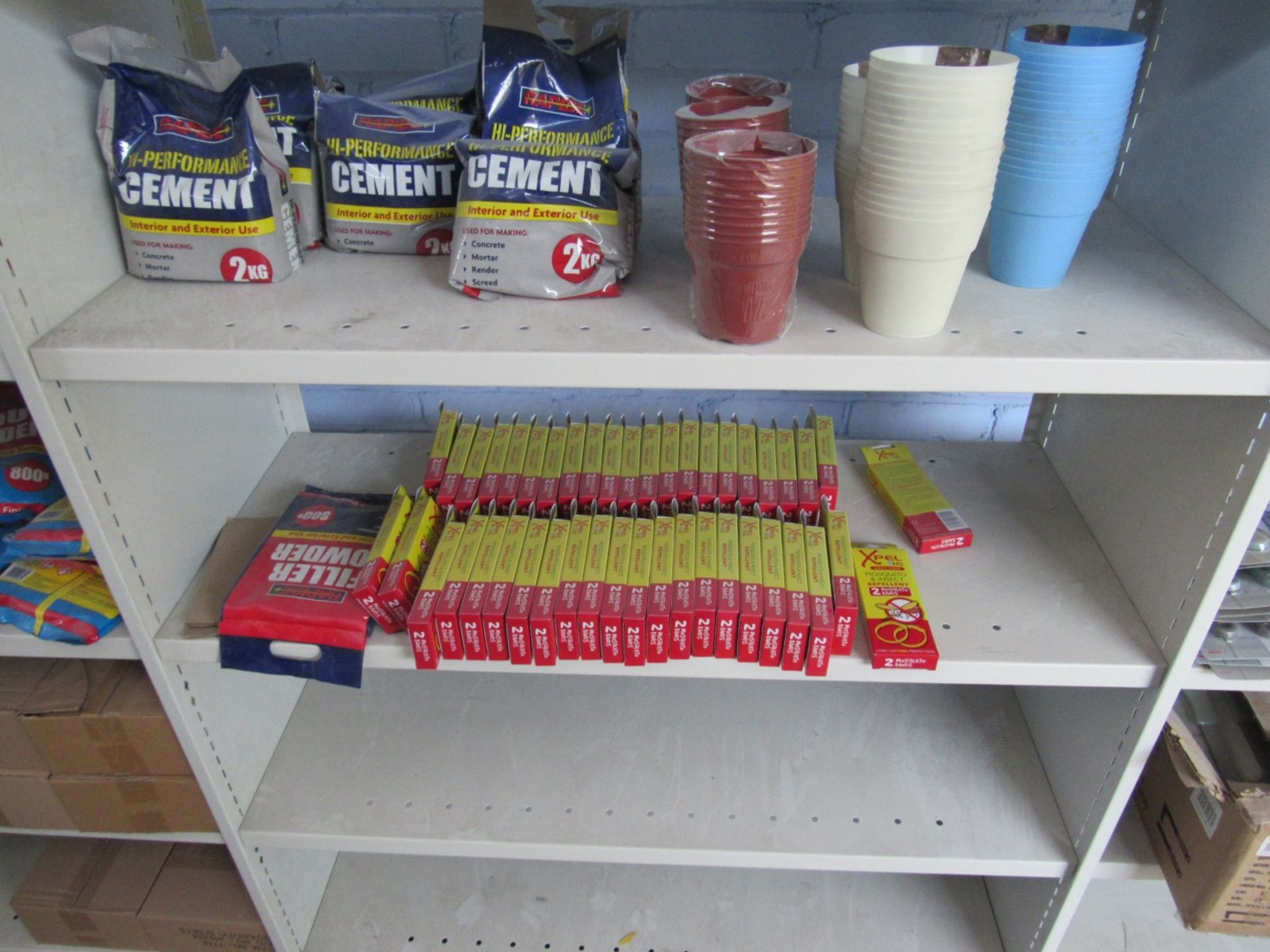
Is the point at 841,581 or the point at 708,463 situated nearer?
the point at 841,581

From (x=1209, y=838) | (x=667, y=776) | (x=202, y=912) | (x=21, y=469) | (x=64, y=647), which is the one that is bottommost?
(x=202, y=912)

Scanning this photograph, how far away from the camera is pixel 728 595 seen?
953mm

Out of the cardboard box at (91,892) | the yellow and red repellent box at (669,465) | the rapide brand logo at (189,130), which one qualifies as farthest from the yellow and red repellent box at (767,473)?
the cardboard box at (91,892)

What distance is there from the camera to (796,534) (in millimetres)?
1049

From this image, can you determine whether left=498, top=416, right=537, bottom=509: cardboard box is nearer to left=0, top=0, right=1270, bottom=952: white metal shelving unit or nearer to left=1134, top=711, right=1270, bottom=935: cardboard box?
left=0, top=0, right=1270, bottom=952: white metal shelving unit

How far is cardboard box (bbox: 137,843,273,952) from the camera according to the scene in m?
1.36

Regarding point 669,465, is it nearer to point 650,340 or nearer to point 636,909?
point 650,340

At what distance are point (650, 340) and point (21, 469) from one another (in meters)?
0.83

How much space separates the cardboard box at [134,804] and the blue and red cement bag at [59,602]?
26 centimetres

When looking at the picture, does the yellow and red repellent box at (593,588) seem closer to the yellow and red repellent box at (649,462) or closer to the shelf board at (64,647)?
the yellow and red repellent box at (649,462)

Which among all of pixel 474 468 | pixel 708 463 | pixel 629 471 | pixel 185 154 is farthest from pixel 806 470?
pixel 185 154

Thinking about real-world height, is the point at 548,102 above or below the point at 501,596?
above

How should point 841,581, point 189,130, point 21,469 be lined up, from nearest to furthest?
point 189,130
point 841,581
point 21,469

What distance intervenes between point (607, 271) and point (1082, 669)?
0.66m
